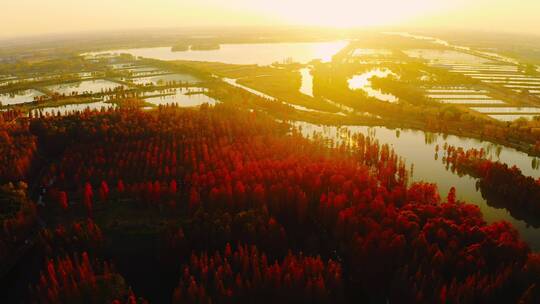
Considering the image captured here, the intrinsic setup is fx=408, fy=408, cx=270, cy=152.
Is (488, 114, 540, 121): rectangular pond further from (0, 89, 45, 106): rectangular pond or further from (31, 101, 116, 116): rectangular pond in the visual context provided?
(0, 89, 45, 106): rectangular pond

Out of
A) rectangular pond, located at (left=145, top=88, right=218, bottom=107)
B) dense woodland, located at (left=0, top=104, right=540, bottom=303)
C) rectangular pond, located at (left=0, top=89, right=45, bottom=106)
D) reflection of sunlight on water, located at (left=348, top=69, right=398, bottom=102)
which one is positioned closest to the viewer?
dense woodland, located at (left=0, top=104, right=540, bottom=303)

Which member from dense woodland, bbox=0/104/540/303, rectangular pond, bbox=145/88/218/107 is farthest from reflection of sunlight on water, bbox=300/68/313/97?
dense woodland, bbox=0/104/540/303

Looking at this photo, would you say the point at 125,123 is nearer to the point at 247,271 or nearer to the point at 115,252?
the point at 115,252

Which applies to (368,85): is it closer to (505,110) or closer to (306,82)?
(306,82)

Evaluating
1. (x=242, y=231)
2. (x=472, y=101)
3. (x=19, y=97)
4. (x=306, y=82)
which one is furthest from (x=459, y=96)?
(x=19, y=97)

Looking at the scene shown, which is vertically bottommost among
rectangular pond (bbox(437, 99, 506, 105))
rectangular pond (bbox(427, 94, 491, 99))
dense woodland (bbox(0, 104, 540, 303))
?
dense woodland (bbox(0, 104, 540, 303))

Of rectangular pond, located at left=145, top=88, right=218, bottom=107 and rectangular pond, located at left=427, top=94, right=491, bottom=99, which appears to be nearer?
rectangular pond, located at left=145, top=88, right=218, bottom=107

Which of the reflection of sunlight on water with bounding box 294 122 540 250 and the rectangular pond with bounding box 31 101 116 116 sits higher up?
the rectangular pond with bounding box 31 101 116 116

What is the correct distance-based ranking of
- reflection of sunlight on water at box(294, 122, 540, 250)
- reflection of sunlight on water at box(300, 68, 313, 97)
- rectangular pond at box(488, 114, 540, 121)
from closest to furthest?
reflection of sunlight on water at box(294, 122, 540, 250)
rectangular pond at box(488, 114, 540, 121)
reflection of sunlight on water at box(300, 68, 313, 97)
